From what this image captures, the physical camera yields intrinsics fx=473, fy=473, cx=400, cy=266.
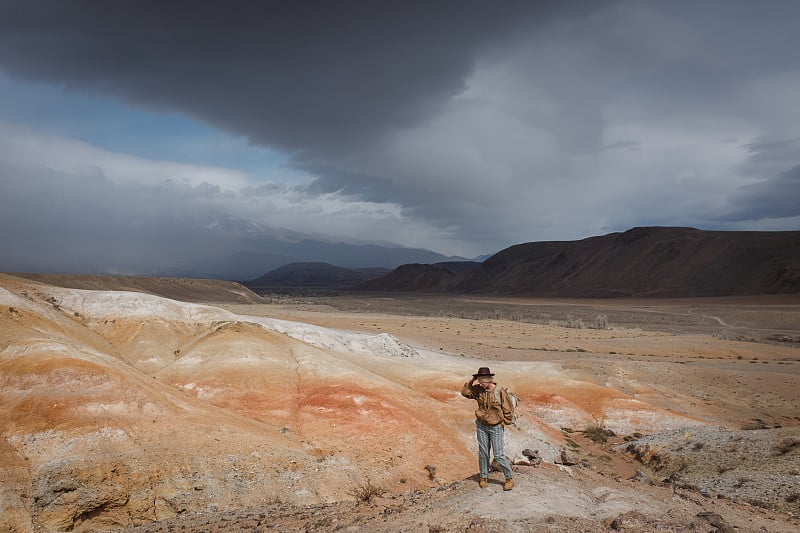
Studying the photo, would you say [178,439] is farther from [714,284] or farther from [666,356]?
[714,284]

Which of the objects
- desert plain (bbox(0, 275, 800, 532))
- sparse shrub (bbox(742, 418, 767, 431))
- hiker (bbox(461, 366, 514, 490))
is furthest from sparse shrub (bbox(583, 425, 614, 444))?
hiker (bbox(461, 366, 514, 490))

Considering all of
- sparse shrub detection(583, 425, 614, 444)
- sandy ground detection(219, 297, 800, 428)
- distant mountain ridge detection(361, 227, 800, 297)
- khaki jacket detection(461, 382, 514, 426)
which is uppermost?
distant mountain ridge detection(361, 227, 800, 297)

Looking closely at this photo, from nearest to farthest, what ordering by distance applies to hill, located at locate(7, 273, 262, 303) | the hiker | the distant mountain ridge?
1. the hiker
2. hill, located at locate(7, 273, 262, 303)
3. the distant mountain ridge

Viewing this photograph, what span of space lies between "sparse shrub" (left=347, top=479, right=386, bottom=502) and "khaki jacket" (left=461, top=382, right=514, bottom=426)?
8.12 feet

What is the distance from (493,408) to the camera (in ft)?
25.8

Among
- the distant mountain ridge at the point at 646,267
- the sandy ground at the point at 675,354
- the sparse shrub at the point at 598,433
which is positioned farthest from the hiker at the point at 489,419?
the distant mountain ridge at the point at 646,267

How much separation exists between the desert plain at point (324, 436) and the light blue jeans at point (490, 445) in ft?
1.03

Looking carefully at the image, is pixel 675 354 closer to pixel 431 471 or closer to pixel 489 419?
pixel 431 471

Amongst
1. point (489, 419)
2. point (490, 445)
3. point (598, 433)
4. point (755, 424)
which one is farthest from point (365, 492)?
point (755, 424)

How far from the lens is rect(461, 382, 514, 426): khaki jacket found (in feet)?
25.4

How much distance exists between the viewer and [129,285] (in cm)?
Answer: 6544

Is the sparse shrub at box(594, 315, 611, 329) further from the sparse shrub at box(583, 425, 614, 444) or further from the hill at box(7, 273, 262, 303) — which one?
the hill at box(7, 273, 262, 303)

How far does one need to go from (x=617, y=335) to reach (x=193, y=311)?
39.9 metres

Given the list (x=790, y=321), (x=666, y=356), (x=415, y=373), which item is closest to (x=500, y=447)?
(x=415, y=373)
